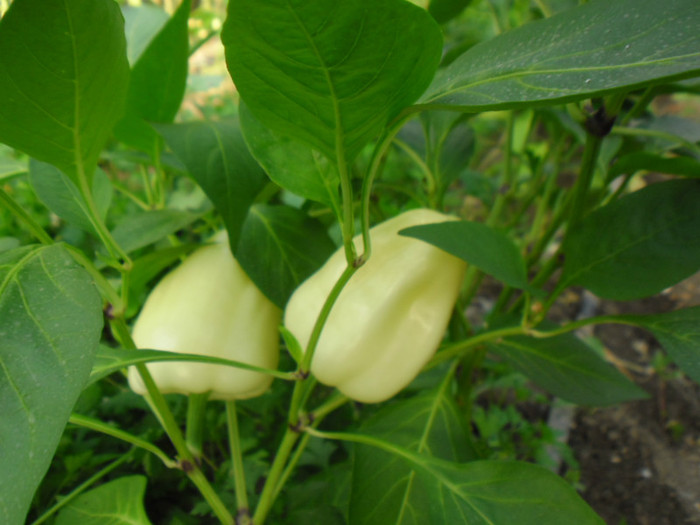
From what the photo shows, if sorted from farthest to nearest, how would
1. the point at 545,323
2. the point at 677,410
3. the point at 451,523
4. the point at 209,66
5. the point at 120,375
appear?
1. the point at 209,66
2. the point at 677,410
3. the point at 120,375
4. the point at 545,323
5. the point at 451,523

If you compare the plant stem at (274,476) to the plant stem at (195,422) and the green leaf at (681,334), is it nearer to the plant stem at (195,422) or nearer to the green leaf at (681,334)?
the plant stem at (195,422)

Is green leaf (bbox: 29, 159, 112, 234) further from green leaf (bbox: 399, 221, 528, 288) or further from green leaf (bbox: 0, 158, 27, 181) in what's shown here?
green leaf (bbox: 399, 221, 528, 288)

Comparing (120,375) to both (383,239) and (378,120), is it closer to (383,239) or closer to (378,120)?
(383,239)

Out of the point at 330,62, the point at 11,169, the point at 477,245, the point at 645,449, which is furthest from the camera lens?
the point at 645,449

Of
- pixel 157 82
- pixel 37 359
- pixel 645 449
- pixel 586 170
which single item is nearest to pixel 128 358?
pixel 37 359

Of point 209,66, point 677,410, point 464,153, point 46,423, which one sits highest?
point 46,423

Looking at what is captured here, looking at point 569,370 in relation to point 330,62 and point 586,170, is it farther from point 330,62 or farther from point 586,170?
point 330,62

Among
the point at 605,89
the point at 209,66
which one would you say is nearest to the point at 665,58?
the point at 605,89
